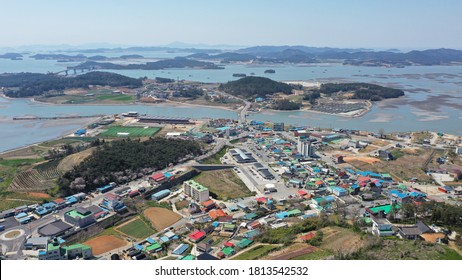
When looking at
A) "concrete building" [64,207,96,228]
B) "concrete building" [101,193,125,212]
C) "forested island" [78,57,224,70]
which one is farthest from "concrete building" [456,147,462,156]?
"forested island" [78,57,224,70]

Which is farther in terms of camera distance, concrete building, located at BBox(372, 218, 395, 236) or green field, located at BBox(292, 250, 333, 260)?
concrete building, located at BBox(372, 218, 395, 236)

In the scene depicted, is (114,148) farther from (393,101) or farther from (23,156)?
(393,101)

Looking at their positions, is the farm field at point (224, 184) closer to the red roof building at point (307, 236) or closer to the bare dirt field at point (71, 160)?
the red roof building at point (307, 236)

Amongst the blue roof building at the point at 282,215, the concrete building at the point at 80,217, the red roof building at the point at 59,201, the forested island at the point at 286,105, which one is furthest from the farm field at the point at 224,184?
the forested island at the point at 286,105

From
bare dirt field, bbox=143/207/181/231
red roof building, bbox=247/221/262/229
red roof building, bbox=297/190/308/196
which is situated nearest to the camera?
red roof building, bbox=247/221/262/229

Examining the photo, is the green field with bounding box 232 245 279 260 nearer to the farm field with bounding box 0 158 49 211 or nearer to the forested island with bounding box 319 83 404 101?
the farm field with bounding box 0 158 49 211

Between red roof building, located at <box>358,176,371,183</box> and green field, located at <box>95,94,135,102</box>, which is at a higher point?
green field, located at <box>95,94,135,102</box>
